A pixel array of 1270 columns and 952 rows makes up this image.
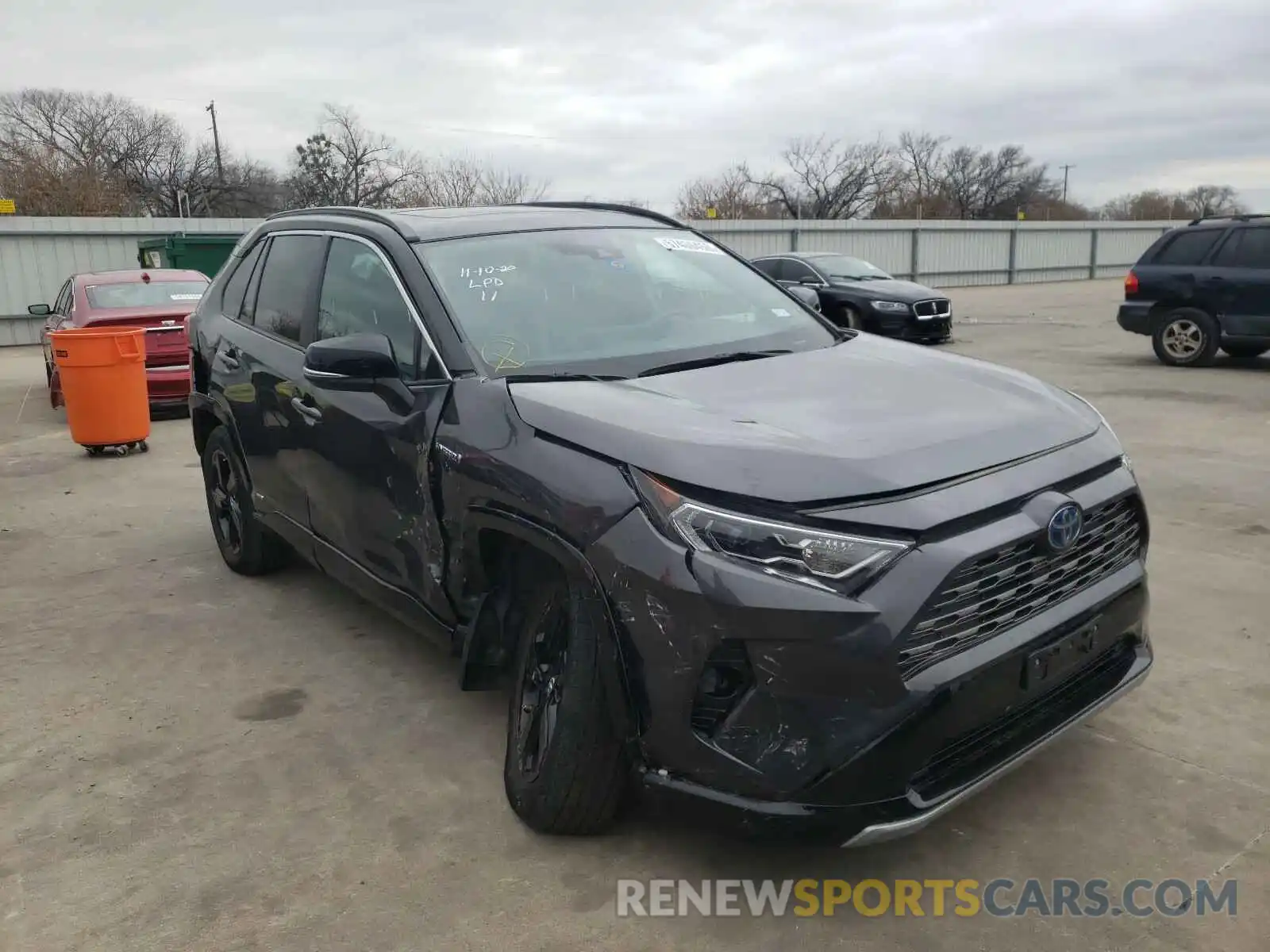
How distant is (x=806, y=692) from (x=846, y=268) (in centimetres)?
1658

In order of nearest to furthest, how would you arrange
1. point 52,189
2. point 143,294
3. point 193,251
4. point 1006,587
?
point 1006,587 < point 143,294 < point 193,251 < point 52,189

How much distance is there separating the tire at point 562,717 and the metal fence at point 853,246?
47.9ft

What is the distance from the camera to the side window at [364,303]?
3.51 m

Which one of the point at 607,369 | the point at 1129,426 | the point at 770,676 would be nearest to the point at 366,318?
the point at 607,369

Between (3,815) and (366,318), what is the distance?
200 centimetres

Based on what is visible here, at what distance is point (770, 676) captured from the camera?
2.34 m

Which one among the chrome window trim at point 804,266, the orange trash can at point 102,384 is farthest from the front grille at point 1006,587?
the chrome window trim at point 804,266

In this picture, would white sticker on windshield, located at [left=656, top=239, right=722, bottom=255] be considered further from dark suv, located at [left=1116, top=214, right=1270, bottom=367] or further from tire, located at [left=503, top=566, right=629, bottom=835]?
dark suv, located at [left=1116, top=214, right=1270, bottom=367]

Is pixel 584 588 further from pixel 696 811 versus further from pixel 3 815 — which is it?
pixel 3 815

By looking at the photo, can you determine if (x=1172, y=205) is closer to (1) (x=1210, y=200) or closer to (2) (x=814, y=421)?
(1) (x=1210, y=200)

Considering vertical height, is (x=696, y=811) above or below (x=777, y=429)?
below

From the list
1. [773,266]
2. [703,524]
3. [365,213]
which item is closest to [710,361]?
[703,524]

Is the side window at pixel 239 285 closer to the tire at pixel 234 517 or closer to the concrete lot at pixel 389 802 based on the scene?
the tire at pixel 234 517

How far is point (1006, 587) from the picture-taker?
2.52m
